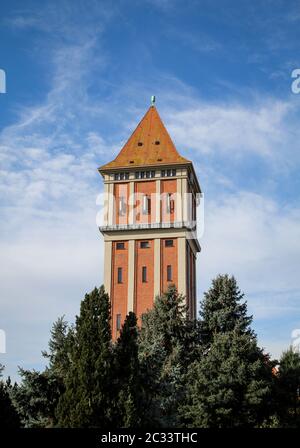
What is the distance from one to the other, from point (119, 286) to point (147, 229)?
5.30 m

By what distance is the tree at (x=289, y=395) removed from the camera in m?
29.2

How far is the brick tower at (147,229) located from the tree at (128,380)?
2369cm

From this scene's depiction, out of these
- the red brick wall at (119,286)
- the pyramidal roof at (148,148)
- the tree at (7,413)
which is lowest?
Answer: the tree at (7,413)

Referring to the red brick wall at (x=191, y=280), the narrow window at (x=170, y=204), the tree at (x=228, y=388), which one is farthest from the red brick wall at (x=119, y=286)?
the tree at (x=228, y=388)

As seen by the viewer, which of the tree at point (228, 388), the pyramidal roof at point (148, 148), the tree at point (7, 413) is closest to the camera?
the tree at point (7, 413)

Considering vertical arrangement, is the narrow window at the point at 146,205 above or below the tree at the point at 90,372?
above

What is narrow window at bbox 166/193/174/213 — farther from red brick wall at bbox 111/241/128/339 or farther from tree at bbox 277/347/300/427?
tree at bbox 277/347/300/427

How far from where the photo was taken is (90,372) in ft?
66.3

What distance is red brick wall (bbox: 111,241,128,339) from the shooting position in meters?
46.8

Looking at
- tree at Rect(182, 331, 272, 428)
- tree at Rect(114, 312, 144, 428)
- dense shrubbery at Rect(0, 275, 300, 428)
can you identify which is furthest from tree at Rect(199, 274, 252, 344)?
tree at Rect(114, 312, 144, 428)

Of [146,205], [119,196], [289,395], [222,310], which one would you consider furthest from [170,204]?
[289,395]

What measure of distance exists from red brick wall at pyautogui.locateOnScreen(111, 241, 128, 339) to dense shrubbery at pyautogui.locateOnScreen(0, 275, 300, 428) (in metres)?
12.1

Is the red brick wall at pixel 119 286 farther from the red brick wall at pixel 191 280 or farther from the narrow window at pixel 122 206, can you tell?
the red brick wall at pixel 191 280
